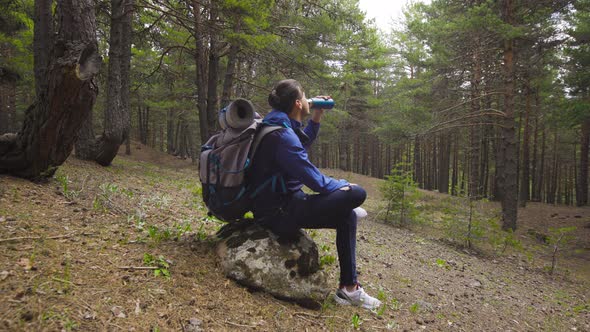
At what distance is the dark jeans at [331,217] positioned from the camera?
284 cm

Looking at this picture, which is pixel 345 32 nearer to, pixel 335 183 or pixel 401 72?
pixel 401 72

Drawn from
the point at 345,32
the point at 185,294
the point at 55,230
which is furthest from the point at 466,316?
the point at 345,32

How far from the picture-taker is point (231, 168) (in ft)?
9.37

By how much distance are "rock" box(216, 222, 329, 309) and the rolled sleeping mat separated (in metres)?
1.08

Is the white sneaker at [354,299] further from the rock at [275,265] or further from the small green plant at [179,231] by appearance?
the small green plant at [179,231]

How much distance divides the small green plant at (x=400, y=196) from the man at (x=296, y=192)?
6353 mm

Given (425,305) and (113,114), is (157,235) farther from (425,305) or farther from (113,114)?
(113,114)

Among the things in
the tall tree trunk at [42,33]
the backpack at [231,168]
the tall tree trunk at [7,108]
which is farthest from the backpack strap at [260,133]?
the tall tree trunk at [7,108]

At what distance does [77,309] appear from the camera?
6.43 feet

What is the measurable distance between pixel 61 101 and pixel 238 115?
2422 mm

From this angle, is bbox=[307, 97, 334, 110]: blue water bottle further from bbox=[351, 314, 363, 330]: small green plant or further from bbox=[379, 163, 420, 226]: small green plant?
bbox=[379, 163, 420, 226]: small green plant

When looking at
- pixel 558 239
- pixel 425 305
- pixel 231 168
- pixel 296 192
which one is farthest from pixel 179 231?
pixel 558 239

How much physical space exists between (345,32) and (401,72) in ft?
33.3

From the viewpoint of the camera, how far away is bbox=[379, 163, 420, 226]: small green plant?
9.20m
